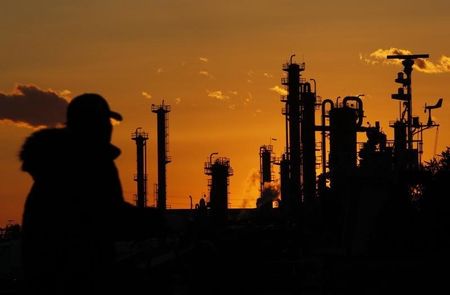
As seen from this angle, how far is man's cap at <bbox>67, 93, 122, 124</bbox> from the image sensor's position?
215 inches

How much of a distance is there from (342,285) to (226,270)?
7709mm

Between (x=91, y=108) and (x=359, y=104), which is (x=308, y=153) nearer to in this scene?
(x=359, y=104)

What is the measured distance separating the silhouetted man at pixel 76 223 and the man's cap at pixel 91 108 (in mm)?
194

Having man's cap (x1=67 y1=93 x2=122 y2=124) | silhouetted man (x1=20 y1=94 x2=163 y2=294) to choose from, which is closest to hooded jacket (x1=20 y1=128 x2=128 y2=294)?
silhouetted man (x1=20 y1=94 x2=163 y2=294)

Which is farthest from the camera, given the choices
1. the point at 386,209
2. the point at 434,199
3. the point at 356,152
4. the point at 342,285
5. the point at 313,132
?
the point at 313,132

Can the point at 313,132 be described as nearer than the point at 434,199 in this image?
No

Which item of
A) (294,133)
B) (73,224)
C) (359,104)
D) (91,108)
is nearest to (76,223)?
(73,224)

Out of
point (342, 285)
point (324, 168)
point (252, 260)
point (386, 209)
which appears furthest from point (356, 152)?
point (252, 260)

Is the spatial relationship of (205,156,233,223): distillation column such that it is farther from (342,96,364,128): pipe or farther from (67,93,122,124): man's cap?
(67,93,122,124): man's cap

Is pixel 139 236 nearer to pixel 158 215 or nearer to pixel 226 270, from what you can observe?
pixel 158 215

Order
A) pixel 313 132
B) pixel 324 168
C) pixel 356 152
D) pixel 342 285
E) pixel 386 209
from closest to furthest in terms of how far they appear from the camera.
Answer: pixel 342 285 → pixel 386 209 → pixel 356 152 → pixel 313 132 → pixel 324 168

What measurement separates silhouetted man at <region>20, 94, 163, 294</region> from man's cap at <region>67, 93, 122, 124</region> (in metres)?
0.19

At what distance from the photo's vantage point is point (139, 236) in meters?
5.25

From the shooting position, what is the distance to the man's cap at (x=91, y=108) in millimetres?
5461
